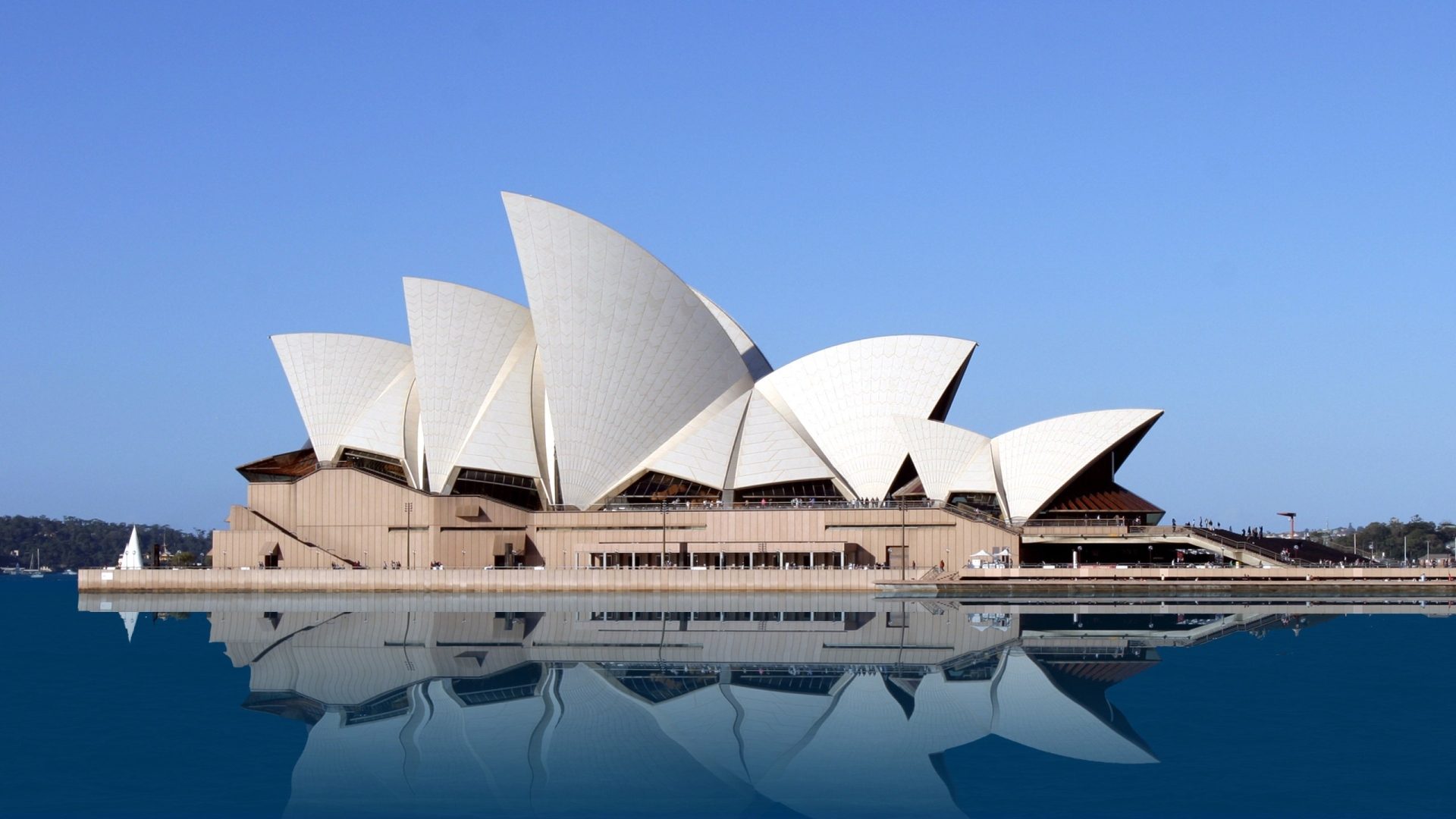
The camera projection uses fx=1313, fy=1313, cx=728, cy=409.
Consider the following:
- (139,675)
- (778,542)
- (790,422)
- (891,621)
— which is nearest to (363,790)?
(139,675)

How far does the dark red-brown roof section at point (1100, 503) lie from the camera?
192 ft

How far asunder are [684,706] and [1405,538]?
112162mm

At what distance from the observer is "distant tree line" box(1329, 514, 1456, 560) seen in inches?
4820

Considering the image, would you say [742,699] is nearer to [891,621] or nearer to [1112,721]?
[1112,721]

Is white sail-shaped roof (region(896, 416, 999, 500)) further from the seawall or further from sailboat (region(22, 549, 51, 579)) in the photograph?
sailboat (region(22, 549, 51, 579))

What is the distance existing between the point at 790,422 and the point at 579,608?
18095 mm

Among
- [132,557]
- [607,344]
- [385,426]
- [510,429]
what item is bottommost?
[132,557]

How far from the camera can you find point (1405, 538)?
385ft

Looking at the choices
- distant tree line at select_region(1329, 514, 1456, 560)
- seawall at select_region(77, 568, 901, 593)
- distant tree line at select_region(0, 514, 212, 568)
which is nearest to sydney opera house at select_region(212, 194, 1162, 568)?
seawall at select_region(77, 568, 901, 593)

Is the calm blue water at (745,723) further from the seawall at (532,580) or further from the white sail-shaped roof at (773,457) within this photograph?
the white sail-shaped roof at (773,457)

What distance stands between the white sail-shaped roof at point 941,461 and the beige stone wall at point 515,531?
293 centimetres

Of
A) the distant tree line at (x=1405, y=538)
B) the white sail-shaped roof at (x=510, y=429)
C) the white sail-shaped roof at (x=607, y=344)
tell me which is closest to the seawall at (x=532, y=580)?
the white sail-shaped roof at (x=510, y=429)

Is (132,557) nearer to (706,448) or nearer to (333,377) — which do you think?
(333,377)

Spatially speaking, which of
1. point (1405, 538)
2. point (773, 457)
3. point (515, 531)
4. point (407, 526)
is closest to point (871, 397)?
point (773, 457)
